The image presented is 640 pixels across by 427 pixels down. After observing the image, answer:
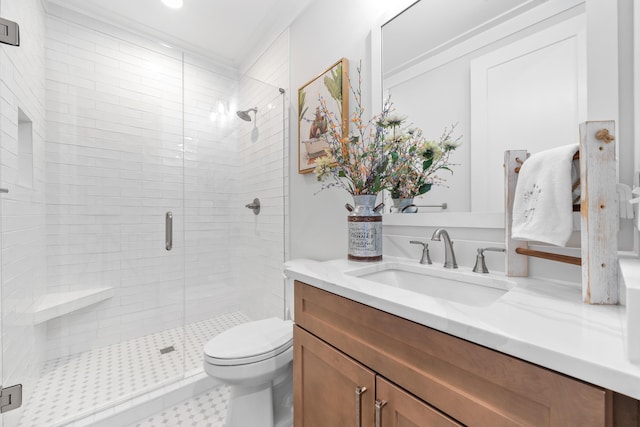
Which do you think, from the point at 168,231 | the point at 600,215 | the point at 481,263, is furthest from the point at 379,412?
the point at 168,231

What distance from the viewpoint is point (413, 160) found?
117 cm

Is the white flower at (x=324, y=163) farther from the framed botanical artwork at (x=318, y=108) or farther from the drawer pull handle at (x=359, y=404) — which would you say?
the drawer pull handle at (x=359, y=404)

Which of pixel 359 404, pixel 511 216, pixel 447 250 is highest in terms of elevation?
pixel 511 216

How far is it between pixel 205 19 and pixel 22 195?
1659 millimetres

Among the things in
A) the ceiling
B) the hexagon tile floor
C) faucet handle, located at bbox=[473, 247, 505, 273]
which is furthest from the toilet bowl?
the ceiling

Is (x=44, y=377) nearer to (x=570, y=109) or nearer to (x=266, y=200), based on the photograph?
(x=266, y=200)

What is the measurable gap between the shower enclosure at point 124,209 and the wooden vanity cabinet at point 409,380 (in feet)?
3.73

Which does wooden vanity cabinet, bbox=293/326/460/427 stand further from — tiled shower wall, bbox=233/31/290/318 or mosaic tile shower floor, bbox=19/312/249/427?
mosaic tile shower floor, bbox=19/312/249/427

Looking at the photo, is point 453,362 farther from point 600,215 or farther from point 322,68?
point 322,68

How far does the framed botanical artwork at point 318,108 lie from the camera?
1487mm

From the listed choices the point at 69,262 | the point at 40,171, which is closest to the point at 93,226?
the point at 69,262

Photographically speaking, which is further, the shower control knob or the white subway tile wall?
the shower control knob

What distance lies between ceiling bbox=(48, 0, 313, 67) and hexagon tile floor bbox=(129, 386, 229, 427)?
99.6 inches

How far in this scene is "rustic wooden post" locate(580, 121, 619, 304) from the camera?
0.59 meters
